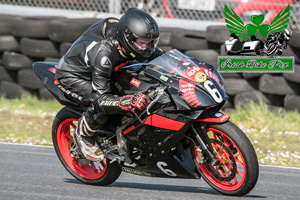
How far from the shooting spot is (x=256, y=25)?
8.30m

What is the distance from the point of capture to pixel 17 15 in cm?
993

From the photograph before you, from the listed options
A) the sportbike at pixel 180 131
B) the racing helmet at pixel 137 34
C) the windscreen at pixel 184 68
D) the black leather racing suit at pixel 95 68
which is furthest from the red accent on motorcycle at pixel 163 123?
the racing helmet at pixel 137 34

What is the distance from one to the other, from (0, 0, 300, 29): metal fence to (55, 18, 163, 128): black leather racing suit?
4238mm

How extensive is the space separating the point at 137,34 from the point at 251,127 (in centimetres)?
432

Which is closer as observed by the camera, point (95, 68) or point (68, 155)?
point (95, 68)

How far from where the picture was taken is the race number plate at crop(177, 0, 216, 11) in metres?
9.11

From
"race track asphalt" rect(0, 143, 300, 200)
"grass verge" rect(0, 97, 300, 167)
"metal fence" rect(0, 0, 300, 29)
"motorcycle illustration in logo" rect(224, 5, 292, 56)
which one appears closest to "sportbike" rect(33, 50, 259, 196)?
"race track asphalt" rect(0, 143, 300, 200)

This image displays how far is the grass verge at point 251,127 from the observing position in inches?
283

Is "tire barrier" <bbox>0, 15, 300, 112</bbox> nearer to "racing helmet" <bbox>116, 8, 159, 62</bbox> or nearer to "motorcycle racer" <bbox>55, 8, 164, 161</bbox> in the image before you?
"motorcycle racer" <bbox>55, 8, 164, 161</bbox>

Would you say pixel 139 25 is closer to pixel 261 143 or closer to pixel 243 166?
pixel 243 166

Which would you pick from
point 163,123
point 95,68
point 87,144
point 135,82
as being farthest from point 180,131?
point 87,144

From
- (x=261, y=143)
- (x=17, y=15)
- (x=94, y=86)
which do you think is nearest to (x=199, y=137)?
(x=94, y=86)

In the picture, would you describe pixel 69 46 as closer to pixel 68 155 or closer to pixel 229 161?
pixel 68 155

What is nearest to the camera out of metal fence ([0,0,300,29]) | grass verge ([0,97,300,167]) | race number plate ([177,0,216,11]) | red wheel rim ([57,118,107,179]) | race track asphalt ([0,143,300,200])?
race track asphalt ([0,143,300,200])
